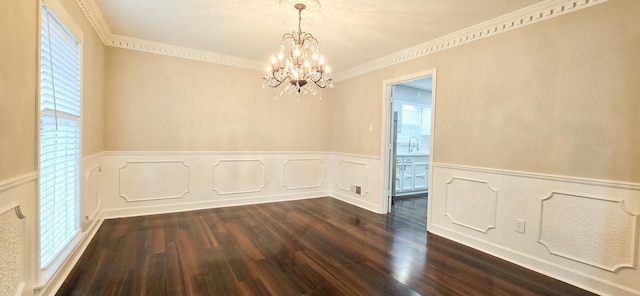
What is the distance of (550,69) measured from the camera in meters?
2.53

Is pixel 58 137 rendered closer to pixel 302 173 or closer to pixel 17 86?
pixel 17 86

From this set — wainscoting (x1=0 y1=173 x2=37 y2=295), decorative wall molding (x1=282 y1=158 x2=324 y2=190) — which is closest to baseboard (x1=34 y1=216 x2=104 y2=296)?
wainscoting (x1=0 y1=173 x2=37 y2=295)

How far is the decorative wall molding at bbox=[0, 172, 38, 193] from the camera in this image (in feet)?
4.53

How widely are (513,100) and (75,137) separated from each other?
13.8 feet

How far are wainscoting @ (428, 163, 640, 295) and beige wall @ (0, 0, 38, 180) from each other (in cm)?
376

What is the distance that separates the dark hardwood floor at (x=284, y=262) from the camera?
2195 millimetres

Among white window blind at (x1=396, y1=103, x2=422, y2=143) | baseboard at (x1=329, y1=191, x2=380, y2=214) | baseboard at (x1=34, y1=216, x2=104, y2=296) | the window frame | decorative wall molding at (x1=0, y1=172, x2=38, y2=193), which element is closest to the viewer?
decorative wall molding at (x1=0, y1=172, x2=38, y2=193)

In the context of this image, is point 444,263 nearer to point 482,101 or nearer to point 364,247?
point 364,247

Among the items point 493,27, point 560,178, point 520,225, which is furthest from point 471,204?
point 493,27

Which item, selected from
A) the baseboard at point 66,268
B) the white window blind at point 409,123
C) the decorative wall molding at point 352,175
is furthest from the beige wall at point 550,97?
the baseboard at point 66,268

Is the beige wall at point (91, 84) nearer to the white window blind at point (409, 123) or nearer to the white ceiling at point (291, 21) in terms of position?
the white ceiling at point (291, 21)

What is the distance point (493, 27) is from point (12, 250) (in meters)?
4.18

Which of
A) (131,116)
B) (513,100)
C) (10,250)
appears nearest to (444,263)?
(513,100)

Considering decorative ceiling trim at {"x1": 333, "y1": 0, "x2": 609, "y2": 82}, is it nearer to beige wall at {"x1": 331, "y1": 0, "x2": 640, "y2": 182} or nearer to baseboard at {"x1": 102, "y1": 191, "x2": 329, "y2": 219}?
beige wall at {"x1": 331, "y1": 0, "x2": 640, "y2": 182}
